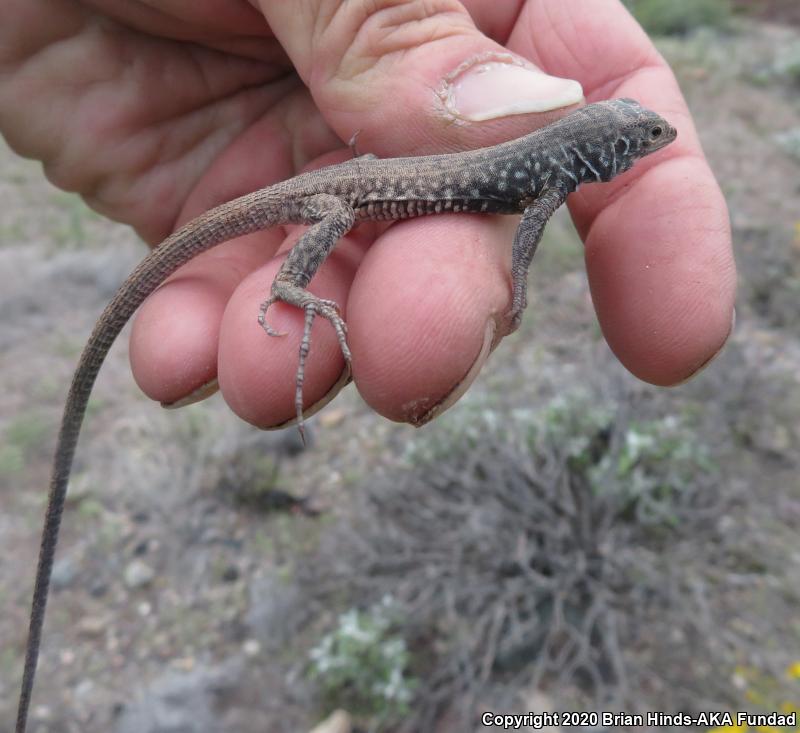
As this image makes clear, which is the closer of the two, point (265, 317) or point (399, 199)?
point (265, 317)

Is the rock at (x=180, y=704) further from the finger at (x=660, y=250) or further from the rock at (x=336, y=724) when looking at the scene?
the finger at (x=660, y=250)

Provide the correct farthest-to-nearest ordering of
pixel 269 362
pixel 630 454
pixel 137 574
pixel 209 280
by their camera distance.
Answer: pixel 137 574 → pixel 630 454 → pixel 209 280 → pixel 269 362

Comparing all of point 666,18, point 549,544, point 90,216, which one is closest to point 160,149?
point 549,544

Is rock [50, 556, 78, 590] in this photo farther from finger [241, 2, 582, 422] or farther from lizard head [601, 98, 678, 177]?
lizard head [601, 98, 678, 177]

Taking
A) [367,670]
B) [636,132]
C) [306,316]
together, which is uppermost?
[636,132]

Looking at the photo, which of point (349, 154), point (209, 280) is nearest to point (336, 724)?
point (209, 280)

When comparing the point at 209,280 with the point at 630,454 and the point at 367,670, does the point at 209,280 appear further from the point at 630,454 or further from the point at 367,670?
the point at 630,454

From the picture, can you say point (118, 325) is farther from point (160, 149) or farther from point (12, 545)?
point (12, 545)
